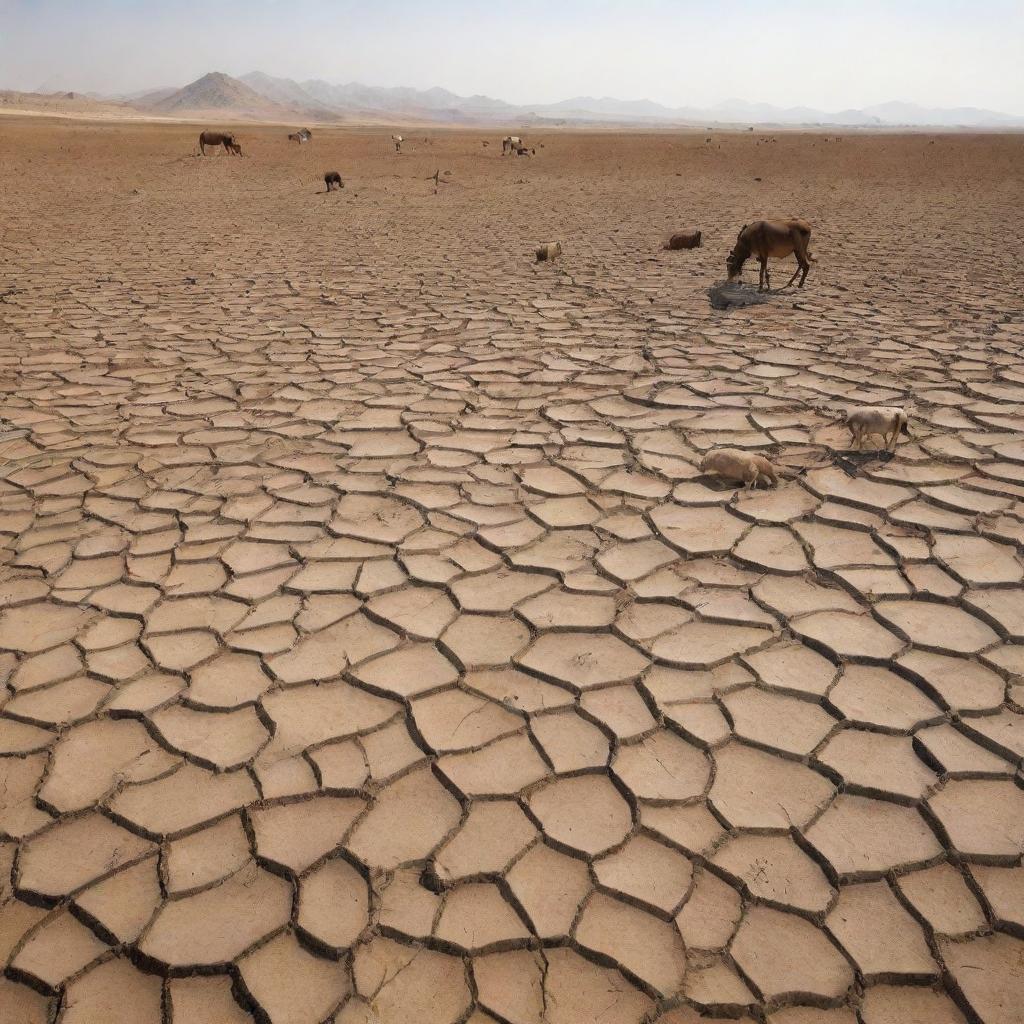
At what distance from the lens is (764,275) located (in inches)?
271

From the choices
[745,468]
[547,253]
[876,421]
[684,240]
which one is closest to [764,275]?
[684,240]

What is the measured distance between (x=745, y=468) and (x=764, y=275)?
427cm

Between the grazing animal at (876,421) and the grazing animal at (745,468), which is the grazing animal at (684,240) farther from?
the grazing animal at (745,468)

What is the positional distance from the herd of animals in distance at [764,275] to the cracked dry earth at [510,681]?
0.39ft

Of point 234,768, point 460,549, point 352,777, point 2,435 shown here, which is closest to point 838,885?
point 352,777

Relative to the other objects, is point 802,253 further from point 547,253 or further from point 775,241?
point 547,253

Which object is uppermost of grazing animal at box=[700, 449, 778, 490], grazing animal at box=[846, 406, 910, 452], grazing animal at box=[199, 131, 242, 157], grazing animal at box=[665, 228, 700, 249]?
grazing animal at box=[199, 131, 242, 157]

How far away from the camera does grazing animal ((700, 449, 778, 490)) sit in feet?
10.8

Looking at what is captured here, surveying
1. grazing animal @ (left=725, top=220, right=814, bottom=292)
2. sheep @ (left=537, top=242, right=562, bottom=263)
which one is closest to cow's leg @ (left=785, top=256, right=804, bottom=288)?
grazing animal @ (left=725, top=220, right=814, bottom=292)

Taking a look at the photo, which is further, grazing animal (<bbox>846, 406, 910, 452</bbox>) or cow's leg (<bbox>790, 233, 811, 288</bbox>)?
cow's leg (<bbox>790, 233, 811, 288</bbox>)

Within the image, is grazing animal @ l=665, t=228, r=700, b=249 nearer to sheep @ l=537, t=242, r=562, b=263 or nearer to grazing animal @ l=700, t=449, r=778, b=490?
sheep @ l=537, t=242, r=562, b=263

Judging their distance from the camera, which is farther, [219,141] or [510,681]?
[219,141]

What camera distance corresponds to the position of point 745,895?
167 cm

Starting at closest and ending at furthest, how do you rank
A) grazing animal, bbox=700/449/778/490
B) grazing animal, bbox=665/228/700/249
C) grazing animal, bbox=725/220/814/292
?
grazing animal, bbox=700/449/778/490, grazing animal, bbox=725/220/814/292, grazing animal, bbox=665/228/700/249
